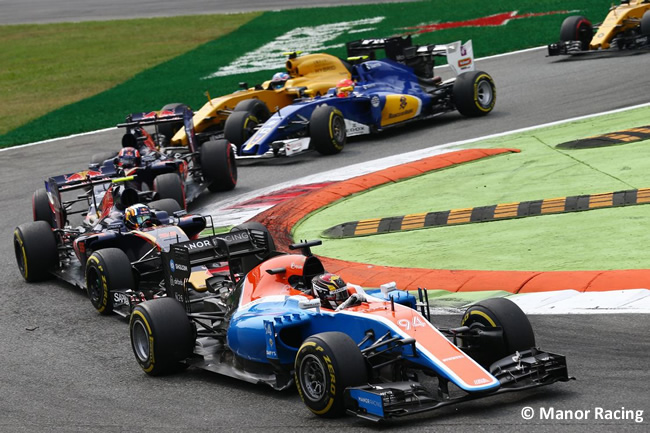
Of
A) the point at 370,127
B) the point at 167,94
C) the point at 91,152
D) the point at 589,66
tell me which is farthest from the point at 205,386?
the point at 167,94

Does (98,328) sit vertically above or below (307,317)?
below

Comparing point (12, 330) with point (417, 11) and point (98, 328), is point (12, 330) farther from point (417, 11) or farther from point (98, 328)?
point (417, 11)

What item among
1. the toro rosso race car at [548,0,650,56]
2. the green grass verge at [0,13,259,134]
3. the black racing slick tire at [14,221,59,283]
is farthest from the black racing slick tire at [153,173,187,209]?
the green grass verge at [0,13,259,134]

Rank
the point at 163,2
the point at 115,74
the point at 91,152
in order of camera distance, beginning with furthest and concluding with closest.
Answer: the point at 163,2 → the point at 115,74 → the point at 91,152

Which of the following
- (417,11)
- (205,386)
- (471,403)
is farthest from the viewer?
(417,11)

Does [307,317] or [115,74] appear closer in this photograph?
[307,317]

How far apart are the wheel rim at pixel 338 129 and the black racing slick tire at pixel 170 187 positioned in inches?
207

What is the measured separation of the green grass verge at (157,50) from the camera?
34.4m

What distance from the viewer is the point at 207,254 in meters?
12.1

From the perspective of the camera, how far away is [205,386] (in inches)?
424

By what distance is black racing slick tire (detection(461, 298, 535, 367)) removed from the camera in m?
9.48

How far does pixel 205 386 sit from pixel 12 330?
4114 millimetres

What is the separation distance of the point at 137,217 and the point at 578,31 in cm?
1954

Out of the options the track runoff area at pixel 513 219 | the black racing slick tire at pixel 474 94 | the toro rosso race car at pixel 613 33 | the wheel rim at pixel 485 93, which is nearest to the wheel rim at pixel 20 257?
the track runoff area at pixel 513 219
